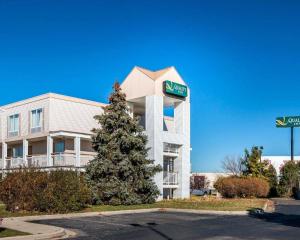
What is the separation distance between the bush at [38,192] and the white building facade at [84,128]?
9524 mm

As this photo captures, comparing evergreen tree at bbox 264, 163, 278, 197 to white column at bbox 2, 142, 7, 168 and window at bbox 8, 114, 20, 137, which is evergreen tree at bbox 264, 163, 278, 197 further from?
white column at bbox 2, 142, 7, 168

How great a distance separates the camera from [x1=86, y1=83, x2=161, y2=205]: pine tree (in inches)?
1208

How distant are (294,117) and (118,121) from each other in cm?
3780

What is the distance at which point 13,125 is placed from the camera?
4138 cm

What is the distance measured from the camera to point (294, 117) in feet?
209

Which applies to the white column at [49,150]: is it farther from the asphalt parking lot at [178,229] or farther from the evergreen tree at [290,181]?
the evergreen tree at [290,181]

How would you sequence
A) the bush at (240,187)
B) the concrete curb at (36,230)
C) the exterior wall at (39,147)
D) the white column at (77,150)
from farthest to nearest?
the bush at (240,187), the exterior wall at (39,147), the white column at (77,150), the concrete curb at (36,230)

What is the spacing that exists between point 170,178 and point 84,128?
8261 mm

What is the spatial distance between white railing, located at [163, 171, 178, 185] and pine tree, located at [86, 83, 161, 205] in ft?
18.9

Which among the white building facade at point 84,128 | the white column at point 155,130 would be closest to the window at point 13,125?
the white building facade at point 84,128

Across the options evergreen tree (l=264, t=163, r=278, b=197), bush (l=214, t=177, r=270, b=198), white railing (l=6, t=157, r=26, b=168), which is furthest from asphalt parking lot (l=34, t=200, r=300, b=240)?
evergreen tree (l=264, t=163, r=278, b=197)

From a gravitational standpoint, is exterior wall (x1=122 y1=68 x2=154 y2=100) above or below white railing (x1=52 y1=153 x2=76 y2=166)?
above

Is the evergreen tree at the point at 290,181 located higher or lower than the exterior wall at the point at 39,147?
lower

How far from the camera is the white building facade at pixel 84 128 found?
3678 centimetres
